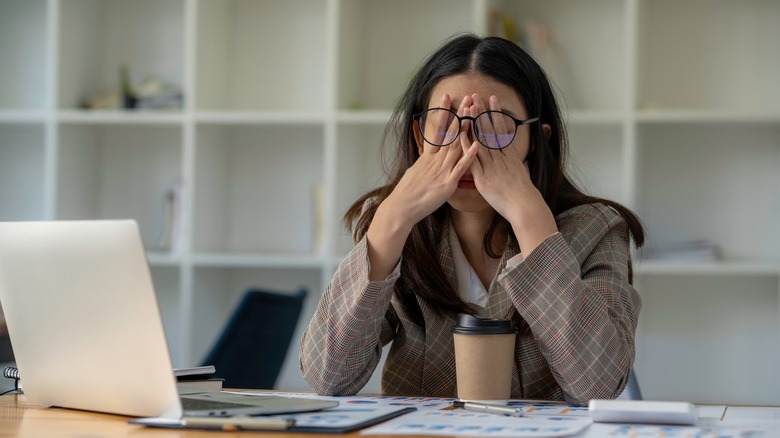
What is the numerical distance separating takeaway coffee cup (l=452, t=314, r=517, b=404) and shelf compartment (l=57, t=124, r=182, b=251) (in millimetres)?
2378

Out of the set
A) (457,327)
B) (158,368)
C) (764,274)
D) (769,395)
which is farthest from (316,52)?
(158,368)

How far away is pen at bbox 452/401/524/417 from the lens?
1.11 metres

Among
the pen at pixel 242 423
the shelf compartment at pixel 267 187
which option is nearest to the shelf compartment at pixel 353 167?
the shelf compartment at pixel 267 187

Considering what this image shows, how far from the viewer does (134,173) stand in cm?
352

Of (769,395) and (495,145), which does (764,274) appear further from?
(495,145)

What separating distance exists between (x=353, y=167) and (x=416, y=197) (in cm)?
179

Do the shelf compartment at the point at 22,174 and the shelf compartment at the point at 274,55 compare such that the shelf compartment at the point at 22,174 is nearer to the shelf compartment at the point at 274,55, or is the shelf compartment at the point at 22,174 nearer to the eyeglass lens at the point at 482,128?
the shelf compartment at the point at 274,55

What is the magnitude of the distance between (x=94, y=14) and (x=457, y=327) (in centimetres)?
265

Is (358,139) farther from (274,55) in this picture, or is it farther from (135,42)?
(135,42)

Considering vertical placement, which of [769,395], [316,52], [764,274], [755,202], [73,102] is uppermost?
[316,52]

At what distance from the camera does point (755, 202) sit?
3.19m

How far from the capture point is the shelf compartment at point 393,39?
332 cm

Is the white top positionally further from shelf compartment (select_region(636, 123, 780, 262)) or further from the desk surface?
shelf compartment (select_region(636, 123, 780, 262))

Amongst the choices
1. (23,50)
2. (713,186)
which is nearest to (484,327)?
(713,186)
